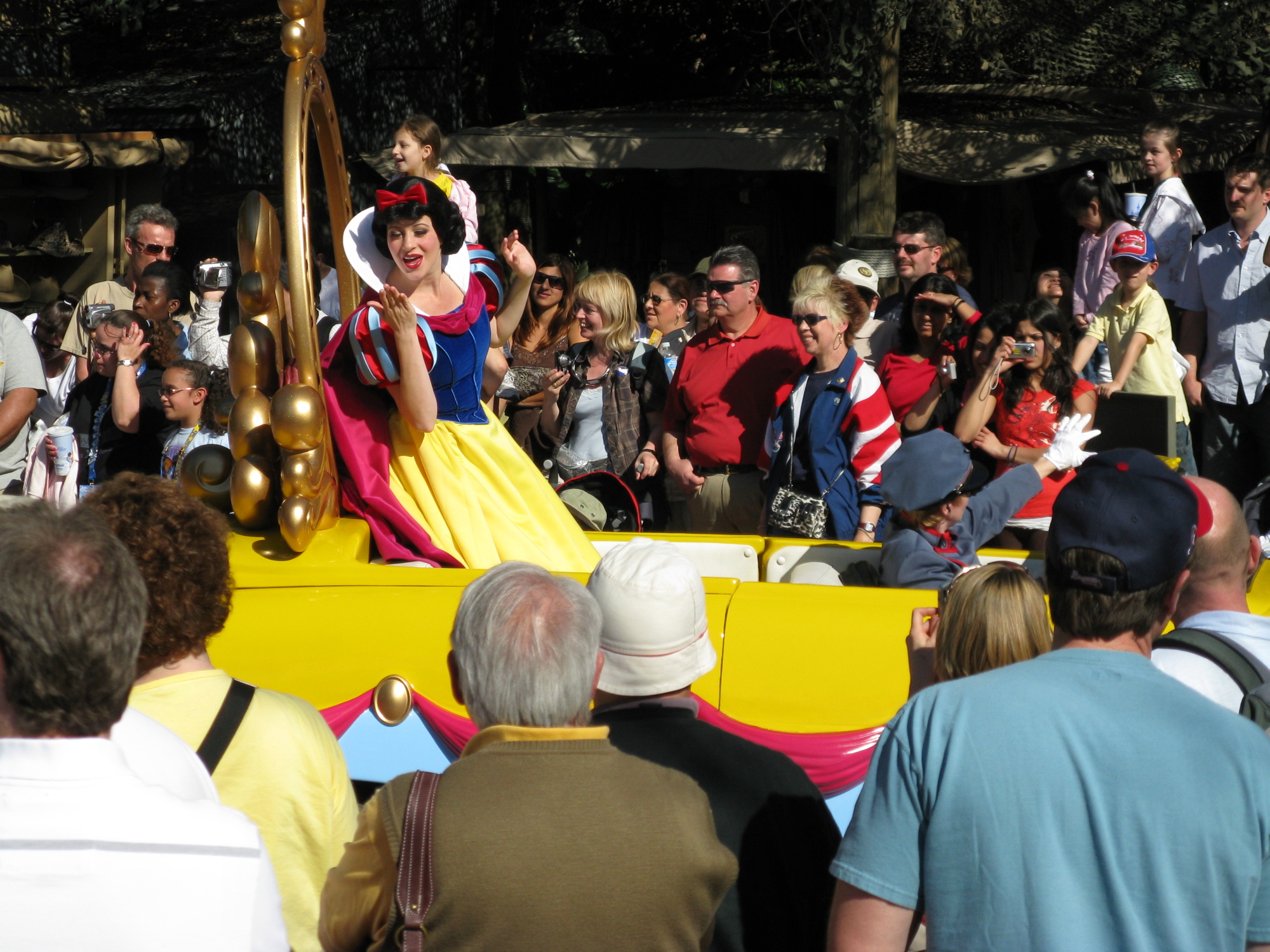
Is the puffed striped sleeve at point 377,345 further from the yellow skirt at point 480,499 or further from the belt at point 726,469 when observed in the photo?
the belt at point 726,469

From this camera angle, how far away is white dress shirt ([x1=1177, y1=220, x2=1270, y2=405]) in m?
5.22

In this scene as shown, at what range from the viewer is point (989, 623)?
2.20 m

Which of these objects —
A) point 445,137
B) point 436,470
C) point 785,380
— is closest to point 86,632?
point 436,470

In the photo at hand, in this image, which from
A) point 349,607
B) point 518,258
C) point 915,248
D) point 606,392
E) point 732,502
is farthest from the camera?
point 915,248

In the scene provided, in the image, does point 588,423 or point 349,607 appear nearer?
point 349,607

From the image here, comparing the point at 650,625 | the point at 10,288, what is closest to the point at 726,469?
the point at 650,625

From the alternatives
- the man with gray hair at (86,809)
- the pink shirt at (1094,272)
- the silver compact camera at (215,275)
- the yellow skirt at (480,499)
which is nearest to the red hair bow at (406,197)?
the yellow skirt at (480,499)

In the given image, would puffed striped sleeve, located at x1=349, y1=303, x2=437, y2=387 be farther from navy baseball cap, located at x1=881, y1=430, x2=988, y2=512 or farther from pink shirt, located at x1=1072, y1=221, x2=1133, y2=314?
pink shirt, located at x1=1072, y1=221, x2=1133, y2=314

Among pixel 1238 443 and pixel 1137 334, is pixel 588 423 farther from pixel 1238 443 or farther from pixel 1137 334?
pixel 1238 443

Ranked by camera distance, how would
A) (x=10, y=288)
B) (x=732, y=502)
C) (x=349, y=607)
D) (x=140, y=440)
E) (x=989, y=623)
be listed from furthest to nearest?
(x=10, y=288) → (x=732, y=502) → (x=140, y=440) → (x=349, y=607) → (x=989, y=623)

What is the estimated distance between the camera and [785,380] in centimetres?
483

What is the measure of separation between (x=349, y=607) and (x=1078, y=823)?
75.6 inches

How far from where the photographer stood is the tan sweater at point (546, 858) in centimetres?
148

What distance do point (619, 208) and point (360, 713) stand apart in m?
9.31
